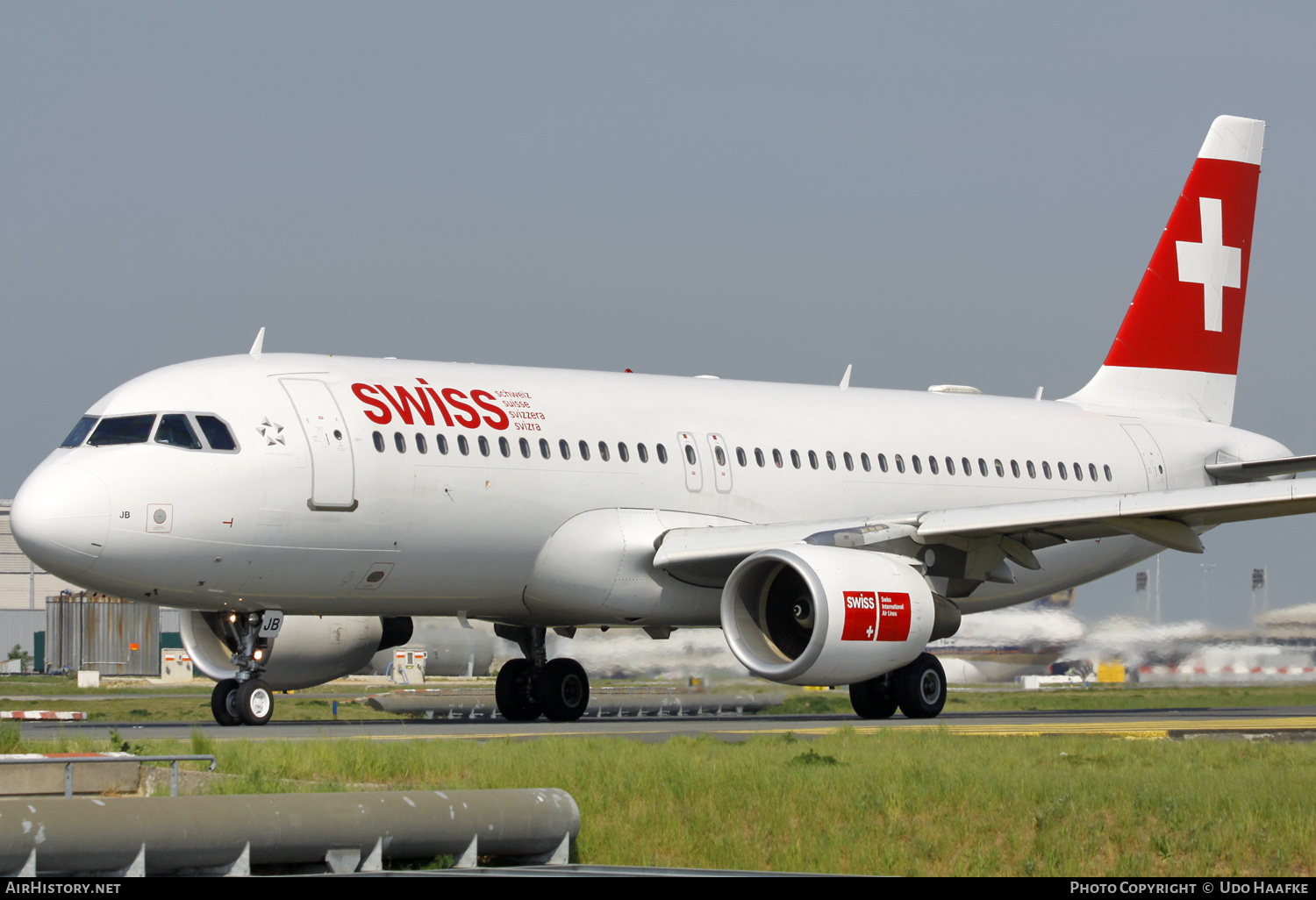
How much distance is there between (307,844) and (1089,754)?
7441mm

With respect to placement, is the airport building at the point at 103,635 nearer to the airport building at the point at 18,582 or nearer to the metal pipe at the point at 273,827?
the airport building at the point at 18,582

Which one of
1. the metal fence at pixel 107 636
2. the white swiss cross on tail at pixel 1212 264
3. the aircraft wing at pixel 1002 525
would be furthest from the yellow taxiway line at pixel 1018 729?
the metal fence at pixel 107 636

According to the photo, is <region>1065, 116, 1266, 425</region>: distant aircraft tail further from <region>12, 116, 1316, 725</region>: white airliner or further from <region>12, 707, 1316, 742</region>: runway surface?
<region>12, 707, 1316, 742</region>: runway surface

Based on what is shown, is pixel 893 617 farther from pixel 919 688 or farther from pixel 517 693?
pixel 517 693

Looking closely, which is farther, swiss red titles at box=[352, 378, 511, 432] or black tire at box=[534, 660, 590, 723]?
black tire at box=[534, 660, 590, 723]

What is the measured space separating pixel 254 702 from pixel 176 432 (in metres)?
2.77

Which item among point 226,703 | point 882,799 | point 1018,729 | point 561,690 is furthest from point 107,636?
point 882,799

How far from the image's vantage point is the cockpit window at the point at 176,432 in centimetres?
1650

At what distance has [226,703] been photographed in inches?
670

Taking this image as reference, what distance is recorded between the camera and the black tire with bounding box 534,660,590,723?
68.7ft

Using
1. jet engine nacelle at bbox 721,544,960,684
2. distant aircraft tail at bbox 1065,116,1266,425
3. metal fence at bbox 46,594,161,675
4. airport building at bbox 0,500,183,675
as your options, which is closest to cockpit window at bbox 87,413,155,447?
jet engine nacelle at bbox 721,544,960,684

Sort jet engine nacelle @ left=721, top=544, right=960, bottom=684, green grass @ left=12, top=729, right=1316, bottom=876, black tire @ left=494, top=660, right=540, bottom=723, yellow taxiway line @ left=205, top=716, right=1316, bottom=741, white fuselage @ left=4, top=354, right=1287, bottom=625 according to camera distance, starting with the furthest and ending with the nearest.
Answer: black tire @ left=494, top=660, right=540, bottom=723, jet engine nacelle @ left=721, top=544, right=960, bottom=684, white fuselage @ left=4, top=354, right=1287, bottom=625, yellow taxiway line @ left=205, top=716, right=1316, bottom=741, green grass @ left=12, top=729, right=1316, bottom=876

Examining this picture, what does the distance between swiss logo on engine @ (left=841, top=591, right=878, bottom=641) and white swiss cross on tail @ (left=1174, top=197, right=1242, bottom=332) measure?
11.7 m
